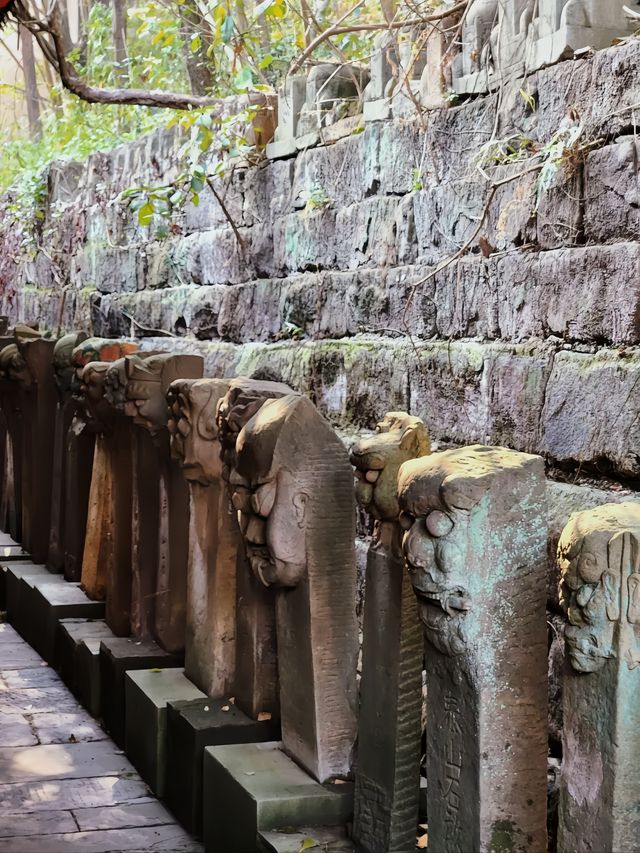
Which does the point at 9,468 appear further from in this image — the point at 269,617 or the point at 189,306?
the point at 269,617

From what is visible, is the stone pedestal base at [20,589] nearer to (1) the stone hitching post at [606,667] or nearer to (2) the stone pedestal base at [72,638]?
(2) the stone pedestal base at [72,638]

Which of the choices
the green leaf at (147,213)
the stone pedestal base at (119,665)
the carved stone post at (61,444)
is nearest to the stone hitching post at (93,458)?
the carved stone post at (61,444)

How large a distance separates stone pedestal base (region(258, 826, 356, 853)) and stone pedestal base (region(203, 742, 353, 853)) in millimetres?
33

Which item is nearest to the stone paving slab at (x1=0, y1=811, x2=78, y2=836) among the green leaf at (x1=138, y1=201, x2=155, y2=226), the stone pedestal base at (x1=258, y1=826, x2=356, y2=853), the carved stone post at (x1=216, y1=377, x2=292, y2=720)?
the carved stone post at (x1=216, y1=377, x2=292, y2=720)

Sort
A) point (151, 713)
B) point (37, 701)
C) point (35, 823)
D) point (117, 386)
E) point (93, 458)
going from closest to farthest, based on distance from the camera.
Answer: point (35, 823) < point (151, 713) < point (117, 386) < point (37, 701) < point (93, 458)

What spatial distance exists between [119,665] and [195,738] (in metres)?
1.15

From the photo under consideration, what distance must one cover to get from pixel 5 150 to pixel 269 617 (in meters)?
13.7

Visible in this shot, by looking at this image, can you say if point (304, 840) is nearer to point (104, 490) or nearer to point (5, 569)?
point (104, 490)

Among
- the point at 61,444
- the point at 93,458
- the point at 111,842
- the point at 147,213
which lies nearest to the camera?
the point at 111,842

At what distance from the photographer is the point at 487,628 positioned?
9.03ft

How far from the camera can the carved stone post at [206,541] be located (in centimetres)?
455

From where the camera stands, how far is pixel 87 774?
494cm

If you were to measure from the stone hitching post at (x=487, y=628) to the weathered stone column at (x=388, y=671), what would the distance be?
1.41 ft

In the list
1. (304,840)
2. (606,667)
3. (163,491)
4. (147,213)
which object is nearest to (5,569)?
(147,213)
